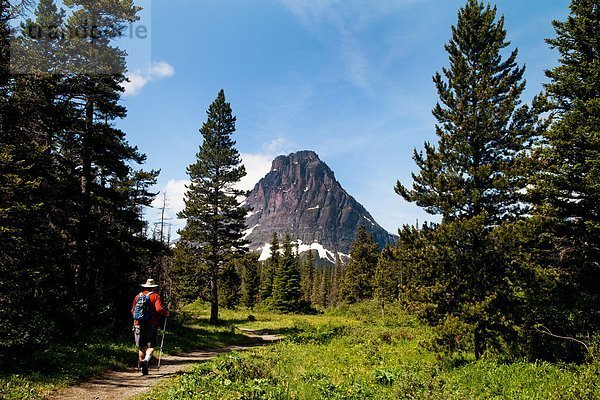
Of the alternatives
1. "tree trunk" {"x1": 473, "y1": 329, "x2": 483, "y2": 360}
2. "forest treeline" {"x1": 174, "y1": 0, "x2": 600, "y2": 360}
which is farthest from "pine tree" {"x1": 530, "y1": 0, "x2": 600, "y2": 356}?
"tree trunk" {"x1": 473, "y1": 329, "x2": 483, "y2": 360}

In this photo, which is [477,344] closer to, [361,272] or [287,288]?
[361,272]

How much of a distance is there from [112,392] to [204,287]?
21486 millimetres

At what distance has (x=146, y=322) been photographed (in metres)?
9.91

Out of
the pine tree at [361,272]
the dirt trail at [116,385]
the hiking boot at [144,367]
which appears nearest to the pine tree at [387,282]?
the pine tree at [361,272]

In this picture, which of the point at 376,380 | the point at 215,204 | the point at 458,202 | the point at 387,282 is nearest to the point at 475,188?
the point at 458,202

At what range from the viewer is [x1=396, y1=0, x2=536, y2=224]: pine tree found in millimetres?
13242

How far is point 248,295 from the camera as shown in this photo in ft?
244

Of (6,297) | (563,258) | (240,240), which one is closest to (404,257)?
(563,258)

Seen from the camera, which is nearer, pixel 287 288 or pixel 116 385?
pixel 116 385

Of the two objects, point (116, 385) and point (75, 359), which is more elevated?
point (75, 359)

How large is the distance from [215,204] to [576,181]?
25.1 metres

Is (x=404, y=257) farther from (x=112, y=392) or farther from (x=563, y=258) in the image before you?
(x=112, y=392)

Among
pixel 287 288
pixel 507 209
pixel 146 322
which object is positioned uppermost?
pixel 507 209

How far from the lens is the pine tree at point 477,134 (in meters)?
13.2
